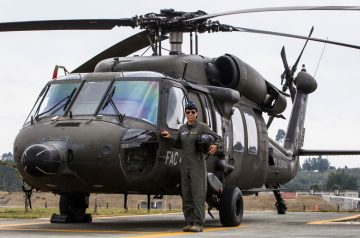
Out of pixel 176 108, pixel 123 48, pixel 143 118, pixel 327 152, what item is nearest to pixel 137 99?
pixel 143 118

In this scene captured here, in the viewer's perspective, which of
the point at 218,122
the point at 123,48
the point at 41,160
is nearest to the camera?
the point at 41,160

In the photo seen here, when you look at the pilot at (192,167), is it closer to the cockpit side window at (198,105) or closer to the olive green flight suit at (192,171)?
the olive green flight suit at (192,171)

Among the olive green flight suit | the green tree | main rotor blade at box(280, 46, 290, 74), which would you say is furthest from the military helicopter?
the green tree

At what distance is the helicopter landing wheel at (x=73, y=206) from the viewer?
11.7 metres

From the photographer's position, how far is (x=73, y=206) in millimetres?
11734

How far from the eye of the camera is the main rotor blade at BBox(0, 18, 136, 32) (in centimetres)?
1111

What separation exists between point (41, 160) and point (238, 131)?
443 centimetres

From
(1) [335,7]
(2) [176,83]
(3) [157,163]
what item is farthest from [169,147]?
(1) [335,7]

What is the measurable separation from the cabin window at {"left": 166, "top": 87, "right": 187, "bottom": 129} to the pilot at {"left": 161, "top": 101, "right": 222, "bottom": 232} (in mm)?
Result: 609

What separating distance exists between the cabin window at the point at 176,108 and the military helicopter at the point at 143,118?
17mm

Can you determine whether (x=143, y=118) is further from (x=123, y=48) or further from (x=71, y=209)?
(x=123, y=48)

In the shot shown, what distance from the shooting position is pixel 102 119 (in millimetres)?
9945

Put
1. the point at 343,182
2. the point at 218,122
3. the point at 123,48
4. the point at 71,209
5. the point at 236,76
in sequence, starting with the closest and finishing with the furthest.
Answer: the point at 71,209 < the point at 218,122 < the point at 236,76 < the point at 123,48 < the point at 343,182

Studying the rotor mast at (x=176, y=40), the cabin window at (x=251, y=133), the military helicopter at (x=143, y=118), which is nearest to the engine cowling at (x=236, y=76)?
the military helicopter at (x=143, y=118)
